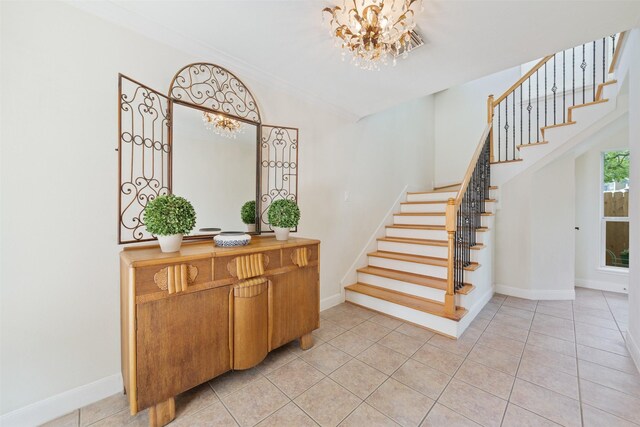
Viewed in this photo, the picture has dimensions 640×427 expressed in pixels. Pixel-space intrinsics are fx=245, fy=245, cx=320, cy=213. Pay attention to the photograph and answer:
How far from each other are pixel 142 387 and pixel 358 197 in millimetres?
2768

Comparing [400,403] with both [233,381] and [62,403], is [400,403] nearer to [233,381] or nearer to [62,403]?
[233,381]

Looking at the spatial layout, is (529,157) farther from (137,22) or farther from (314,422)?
(137,22)

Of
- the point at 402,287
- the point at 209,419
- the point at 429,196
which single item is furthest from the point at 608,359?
the point at 209,419

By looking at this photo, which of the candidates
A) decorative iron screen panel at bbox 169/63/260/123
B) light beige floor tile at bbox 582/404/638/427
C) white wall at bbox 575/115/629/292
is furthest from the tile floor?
decorative iron screen panel at bbox 169/63/260/123

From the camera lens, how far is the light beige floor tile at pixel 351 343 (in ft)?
6.87

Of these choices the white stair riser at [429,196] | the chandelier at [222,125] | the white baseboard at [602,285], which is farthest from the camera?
the white stair riser at [429,196]

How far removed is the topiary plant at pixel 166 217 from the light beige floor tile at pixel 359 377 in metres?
1.46

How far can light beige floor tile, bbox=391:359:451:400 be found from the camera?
1.62m

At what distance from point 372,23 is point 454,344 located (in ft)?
8.38

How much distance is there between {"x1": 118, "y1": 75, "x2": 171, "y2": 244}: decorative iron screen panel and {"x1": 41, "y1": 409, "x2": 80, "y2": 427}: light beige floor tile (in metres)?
1.01

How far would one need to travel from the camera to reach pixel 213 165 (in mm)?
1979

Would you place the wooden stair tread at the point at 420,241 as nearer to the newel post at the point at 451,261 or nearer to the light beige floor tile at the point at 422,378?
the newel post at the point at 451,261

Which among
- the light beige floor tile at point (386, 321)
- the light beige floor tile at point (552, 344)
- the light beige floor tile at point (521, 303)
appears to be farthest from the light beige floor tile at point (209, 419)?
the light beige floor tile at point (521, 303)

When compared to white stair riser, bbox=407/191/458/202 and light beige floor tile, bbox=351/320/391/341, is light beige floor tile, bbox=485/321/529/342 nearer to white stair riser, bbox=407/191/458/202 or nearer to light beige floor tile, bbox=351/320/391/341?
light beige floor tile, bbox=351/320/391/341
